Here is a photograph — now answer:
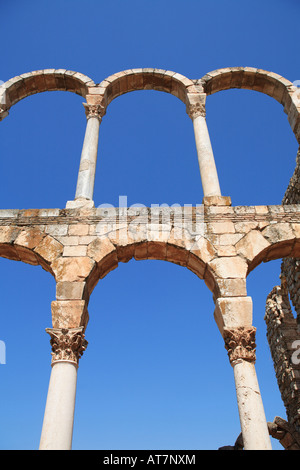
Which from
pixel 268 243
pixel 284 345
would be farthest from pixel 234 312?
pixel 284 345

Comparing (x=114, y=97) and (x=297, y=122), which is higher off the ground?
(x=114, y=97)

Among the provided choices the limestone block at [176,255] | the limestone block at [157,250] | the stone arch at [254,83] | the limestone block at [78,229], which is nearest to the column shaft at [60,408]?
the limestone block at [78,229]

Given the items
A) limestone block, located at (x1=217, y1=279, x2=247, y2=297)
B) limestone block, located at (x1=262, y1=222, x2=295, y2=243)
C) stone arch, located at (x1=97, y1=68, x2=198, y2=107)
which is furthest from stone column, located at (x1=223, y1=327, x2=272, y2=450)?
stone arch, located at (x1=97, y1=68, x2=198, y2=107)

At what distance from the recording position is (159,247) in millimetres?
7387

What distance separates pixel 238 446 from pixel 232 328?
320 centimetres

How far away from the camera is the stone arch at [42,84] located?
1038 centimetres

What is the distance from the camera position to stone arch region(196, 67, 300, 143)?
1039cm

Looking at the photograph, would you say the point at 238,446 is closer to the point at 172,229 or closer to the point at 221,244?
the point at 221,244

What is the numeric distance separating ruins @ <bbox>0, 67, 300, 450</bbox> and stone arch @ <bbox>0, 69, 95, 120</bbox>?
1.7 inches

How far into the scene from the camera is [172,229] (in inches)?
291

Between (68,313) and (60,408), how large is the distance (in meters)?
1.49

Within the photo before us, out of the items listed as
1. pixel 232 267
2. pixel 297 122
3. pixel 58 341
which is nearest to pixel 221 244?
pixel 232 267

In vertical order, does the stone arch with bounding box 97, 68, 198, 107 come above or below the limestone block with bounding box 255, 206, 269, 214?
above

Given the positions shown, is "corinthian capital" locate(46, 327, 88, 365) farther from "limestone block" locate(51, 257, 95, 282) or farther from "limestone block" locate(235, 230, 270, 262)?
"limestone block" locate(235, 230, 270, 262)
